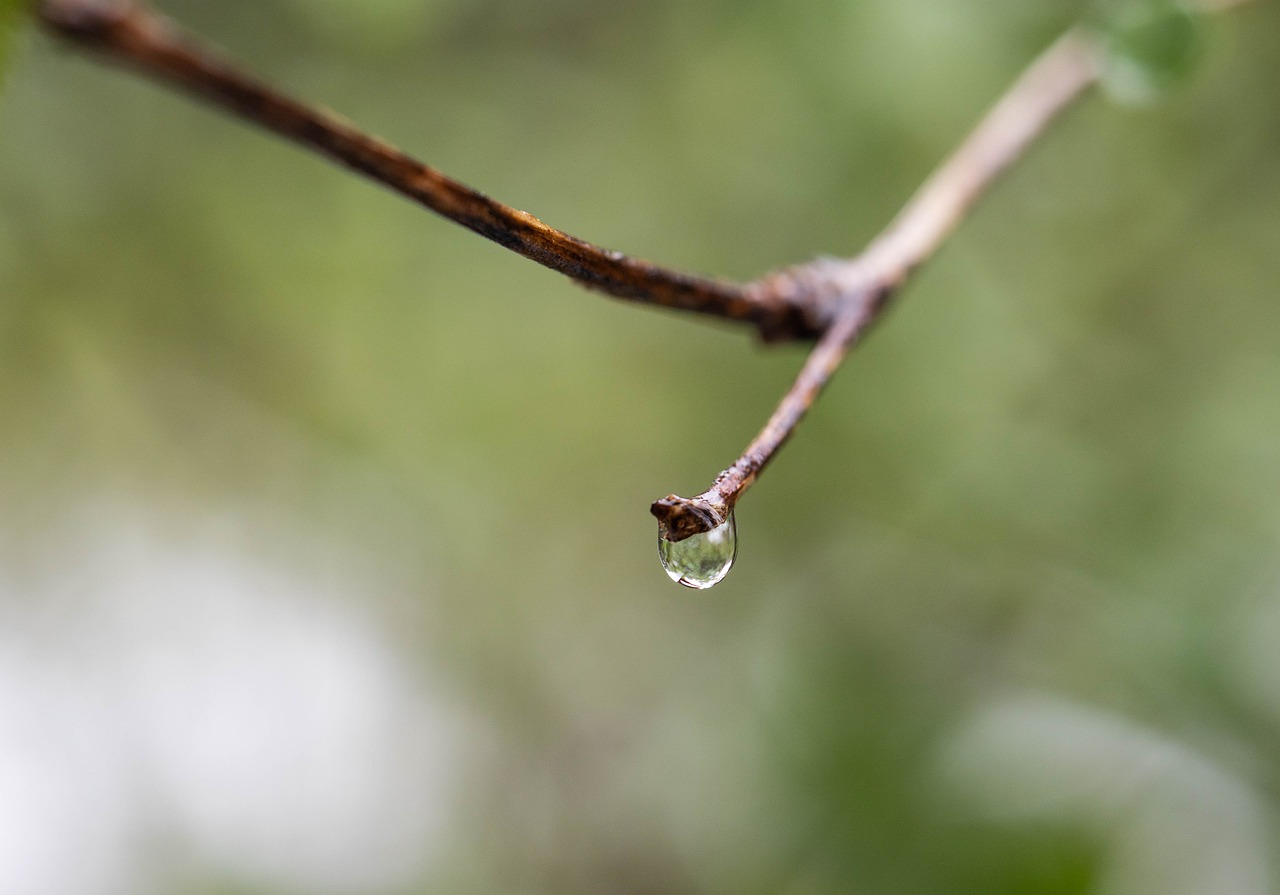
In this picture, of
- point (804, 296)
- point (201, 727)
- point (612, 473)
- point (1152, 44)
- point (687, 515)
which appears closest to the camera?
point (687, 515)

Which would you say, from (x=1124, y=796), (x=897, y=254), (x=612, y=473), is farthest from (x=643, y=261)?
(x=612, y=473)

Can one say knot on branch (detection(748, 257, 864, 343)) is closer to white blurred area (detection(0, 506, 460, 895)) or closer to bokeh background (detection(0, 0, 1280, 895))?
bokeh background (detection(0, 0, 1280, 895))

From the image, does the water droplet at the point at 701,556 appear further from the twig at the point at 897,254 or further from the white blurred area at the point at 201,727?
the white blurred area at the point at 201,727

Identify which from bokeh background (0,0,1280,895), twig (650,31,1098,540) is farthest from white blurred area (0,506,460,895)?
twig (650,31,1098,540)

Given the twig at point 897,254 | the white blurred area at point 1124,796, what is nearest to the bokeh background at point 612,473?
the white blurred area at point 1124,796

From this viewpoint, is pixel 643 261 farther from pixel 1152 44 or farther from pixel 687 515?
pixel 1152 44

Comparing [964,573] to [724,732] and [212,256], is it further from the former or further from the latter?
[212,256]
